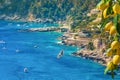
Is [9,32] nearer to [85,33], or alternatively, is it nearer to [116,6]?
[85,33]

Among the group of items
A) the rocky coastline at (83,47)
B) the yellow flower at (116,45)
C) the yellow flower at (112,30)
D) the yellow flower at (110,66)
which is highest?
the yellow flower at (112,30)

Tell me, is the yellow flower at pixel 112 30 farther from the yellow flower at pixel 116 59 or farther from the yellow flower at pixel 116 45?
the yellow flower at pixel 116 59

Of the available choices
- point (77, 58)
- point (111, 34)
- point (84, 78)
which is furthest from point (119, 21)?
point (77, 58)

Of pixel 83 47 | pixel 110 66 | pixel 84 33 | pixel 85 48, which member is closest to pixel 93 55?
pixel 85 48

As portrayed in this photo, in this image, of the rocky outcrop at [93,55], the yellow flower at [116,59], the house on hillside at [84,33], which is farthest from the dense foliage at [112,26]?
the house on hillside at [84,33]

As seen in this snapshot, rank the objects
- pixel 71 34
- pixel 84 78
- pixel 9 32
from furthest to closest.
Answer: pixel 9 32 < pixel 71 34 < pixel 84 78

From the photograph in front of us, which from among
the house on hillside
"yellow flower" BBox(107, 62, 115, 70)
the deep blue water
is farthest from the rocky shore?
"yellow flower" BBox(107, 62, 115, 70)

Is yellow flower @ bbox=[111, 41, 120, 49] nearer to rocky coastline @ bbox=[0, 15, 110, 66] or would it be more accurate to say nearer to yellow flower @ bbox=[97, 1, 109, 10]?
yellow flower @ bbox=[97, 1, 109, 10]

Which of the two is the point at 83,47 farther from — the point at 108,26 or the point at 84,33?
the point at 108,26
